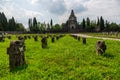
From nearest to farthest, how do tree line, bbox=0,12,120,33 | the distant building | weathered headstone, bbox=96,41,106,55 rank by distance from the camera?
weathered headstone, bbox=96,41,106,55
tree line, bbox=0,12,120,33
the distant building

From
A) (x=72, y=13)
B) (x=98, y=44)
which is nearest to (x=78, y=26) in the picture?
(x=72, y=13)

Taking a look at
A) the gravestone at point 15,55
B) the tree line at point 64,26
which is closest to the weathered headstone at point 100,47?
the gravestone at point 15,55

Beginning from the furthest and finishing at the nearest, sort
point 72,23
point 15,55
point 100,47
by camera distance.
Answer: point 72,23, point 100,47, point 15,55

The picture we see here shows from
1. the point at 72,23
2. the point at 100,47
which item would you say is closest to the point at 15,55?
the point at 100,47

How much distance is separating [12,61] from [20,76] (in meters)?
1.95

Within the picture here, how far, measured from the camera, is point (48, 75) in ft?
40.2

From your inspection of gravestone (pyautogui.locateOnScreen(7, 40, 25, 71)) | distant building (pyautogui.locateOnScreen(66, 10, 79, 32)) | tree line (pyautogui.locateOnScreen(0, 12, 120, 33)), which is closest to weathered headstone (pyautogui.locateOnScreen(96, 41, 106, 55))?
gravestone (pyautogui.locateOnScreen(7, 40, 25, 71))

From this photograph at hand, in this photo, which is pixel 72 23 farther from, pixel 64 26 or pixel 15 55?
pixel 15 55

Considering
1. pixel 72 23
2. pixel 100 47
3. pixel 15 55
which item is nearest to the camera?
pixel 15 55

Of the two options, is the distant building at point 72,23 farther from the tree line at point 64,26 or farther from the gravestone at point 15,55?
the gravestone at point 15,55

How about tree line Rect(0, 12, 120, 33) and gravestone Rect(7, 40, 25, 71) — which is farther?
tree line Rect(0, 12, 120, 33)

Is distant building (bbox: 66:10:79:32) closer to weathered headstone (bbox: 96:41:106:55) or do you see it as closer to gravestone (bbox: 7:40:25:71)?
weathered headstone (bbox: 96:41:106:55)

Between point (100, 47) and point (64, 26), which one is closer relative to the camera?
point (100, 47)

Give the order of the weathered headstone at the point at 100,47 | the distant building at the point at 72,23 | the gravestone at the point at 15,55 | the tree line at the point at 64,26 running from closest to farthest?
the gravestone at the point at 15,55 < the weathered headstone at the point at 100,47 < the tree line at the point at 64,26 < the distant building at the point at 72,23
